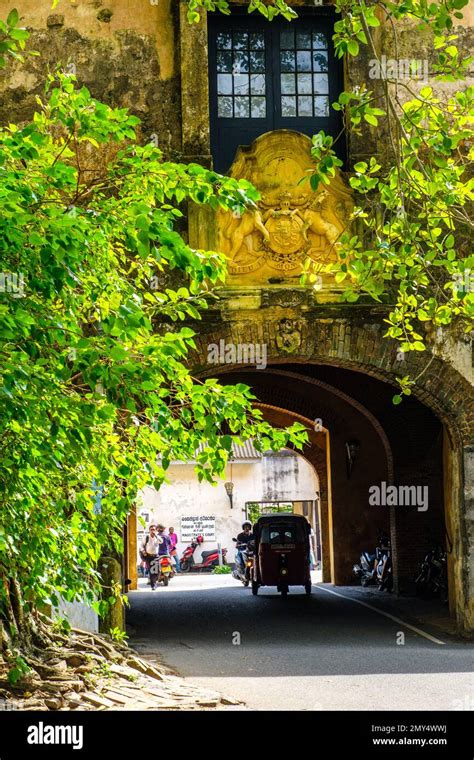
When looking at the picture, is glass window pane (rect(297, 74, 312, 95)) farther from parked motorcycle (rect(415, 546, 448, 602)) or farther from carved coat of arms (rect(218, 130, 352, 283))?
parked motorcycle (rect(415, 546, 448, 602))

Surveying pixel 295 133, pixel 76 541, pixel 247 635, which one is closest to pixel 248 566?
pixel 247 635

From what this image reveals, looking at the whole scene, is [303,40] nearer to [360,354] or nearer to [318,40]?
[318,40]

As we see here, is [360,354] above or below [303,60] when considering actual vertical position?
below

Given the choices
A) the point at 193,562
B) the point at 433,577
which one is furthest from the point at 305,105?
the point at 193,562

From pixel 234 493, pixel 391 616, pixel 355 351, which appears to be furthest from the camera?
pixel 234 493

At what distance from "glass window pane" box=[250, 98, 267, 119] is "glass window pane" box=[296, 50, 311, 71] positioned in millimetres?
671

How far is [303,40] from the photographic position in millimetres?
14680

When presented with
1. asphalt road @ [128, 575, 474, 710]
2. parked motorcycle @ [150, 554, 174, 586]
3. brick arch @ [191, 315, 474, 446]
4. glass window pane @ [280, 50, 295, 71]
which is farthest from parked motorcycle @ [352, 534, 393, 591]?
glass window pane @ [280, 50, 295, 71]

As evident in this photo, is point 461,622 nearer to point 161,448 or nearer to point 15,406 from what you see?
point 161,448

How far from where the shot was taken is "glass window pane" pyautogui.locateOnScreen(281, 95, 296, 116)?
47.9ft

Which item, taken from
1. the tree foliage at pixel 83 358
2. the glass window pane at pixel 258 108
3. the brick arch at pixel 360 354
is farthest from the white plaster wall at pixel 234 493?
the tree foliage at pixel 83 358

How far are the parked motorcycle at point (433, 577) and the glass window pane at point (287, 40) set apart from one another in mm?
9295

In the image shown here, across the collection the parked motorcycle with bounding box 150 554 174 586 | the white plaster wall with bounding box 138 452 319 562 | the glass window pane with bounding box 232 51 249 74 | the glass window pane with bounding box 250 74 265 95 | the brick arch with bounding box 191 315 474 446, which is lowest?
the parked motorcycle with bounding box 150 554 174 586

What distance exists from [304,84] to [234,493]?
34.5m
